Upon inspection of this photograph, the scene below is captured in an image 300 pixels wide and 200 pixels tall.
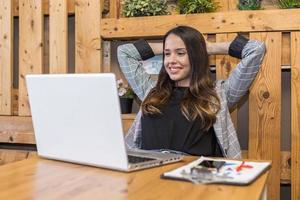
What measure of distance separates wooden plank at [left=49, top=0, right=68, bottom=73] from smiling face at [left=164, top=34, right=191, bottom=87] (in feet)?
3.35

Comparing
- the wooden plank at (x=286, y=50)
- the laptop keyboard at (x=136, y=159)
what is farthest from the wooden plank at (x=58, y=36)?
the laptop keyboard at (x=136, y=159)

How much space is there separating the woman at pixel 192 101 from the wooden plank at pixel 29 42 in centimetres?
115

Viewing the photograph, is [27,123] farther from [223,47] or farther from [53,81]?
[53,81]

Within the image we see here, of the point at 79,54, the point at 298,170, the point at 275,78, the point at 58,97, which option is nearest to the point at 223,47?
the point at 275,78

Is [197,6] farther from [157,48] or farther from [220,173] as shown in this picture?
[220,173]

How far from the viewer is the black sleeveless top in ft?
6.37

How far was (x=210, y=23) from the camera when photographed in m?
2.53

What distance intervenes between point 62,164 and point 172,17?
4.88 feet

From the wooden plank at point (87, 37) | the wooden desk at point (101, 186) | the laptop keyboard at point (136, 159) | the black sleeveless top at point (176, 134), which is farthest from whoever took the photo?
the wooden plank at point (87, 37)

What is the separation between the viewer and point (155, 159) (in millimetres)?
1367

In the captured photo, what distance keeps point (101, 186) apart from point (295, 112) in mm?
1657

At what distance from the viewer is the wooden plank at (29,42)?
296cm

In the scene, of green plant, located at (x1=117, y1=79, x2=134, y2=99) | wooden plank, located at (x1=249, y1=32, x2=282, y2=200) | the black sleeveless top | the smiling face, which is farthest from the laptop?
green plant, located at (x1=117, y1=79, x2=134, y2=99)

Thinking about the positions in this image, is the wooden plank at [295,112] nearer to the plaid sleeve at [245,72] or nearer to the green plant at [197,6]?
the plaid sleeve at [245,72]
